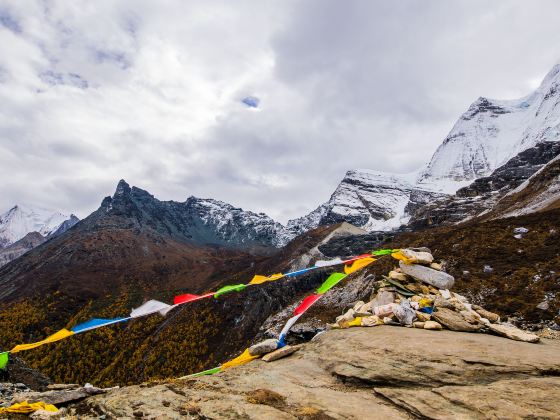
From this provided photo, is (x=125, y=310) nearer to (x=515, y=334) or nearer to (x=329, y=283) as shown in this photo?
(x=329, y=283)

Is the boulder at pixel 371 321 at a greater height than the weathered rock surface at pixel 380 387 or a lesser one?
greater

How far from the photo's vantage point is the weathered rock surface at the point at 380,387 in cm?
629

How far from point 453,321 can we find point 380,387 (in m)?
4.54

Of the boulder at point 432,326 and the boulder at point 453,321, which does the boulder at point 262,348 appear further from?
the boulder at point 453,321

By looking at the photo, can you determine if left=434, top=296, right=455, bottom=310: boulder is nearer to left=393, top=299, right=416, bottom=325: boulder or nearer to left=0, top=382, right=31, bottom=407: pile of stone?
left=393, top=299, right=416, bottom=325: boulder

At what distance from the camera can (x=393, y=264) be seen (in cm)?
4231

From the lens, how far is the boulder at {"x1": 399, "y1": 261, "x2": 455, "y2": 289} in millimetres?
14008

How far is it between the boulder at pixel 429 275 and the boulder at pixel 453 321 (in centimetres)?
241

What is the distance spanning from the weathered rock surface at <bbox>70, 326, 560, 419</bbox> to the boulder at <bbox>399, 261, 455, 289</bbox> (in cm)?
432

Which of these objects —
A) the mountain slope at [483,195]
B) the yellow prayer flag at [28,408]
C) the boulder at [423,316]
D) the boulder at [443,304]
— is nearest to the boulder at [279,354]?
the boulder at [423,316]

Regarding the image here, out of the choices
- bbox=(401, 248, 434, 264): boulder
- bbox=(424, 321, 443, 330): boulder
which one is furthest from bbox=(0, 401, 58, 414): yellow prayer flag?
bbox=(401, 248, 434, 264): boulder

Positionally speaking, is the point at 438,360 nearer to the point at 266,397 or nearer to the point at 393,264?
the point at 266,397

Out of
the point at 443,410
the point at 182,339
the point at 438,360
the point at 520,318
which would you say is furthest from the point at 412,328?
the point at 182,339

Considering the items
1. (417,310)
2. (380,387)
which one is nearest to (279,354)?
(380,387)
